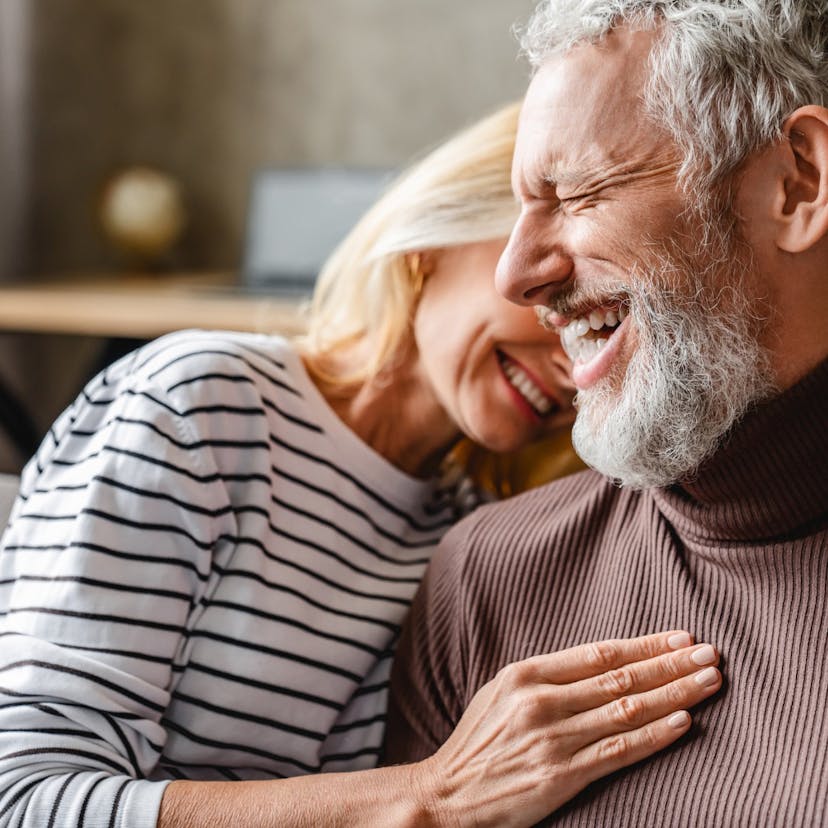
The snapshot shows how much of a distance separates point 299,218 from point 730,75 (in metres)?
2.13

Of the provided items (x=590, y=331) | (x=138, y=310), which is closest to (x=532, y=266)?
(x=590, y=331)

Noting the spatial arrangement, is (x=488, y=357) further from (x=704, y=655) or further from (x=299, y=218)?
(x=299, y=218)

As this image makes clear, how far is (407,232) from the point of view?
1288 mm

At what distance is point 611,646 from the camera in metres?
1.00

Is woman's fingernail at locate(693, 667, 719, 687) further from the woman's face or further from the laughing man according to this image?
the woman's face

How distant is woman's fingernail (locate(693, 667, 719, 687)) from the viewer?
3.11ft

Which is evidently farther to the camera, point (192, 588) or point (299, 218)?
point (299, 218)

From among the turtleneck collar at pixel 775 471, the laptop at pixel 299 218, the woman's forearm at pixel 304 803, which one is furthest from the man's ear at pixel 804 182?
the laptop at pixel 299 218

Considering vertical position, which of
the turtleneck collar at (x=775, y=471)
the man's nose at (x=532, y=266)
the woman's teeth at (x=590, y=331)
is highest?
the man's nose at (x=532, y=266)

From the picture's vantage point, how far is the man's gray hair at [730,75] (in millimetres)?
909

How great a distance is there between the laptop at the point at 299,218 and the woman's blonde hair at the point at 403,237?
1447 mm

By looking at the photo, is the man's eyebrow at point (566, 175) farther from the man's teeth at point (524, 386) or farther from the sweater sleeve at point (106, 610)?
the sweater sleeve at point (106, 610)

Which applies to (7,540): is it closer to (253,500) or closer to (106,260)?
(253,500)

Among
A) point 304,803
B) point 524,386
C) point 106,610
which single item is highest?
point 524,386
